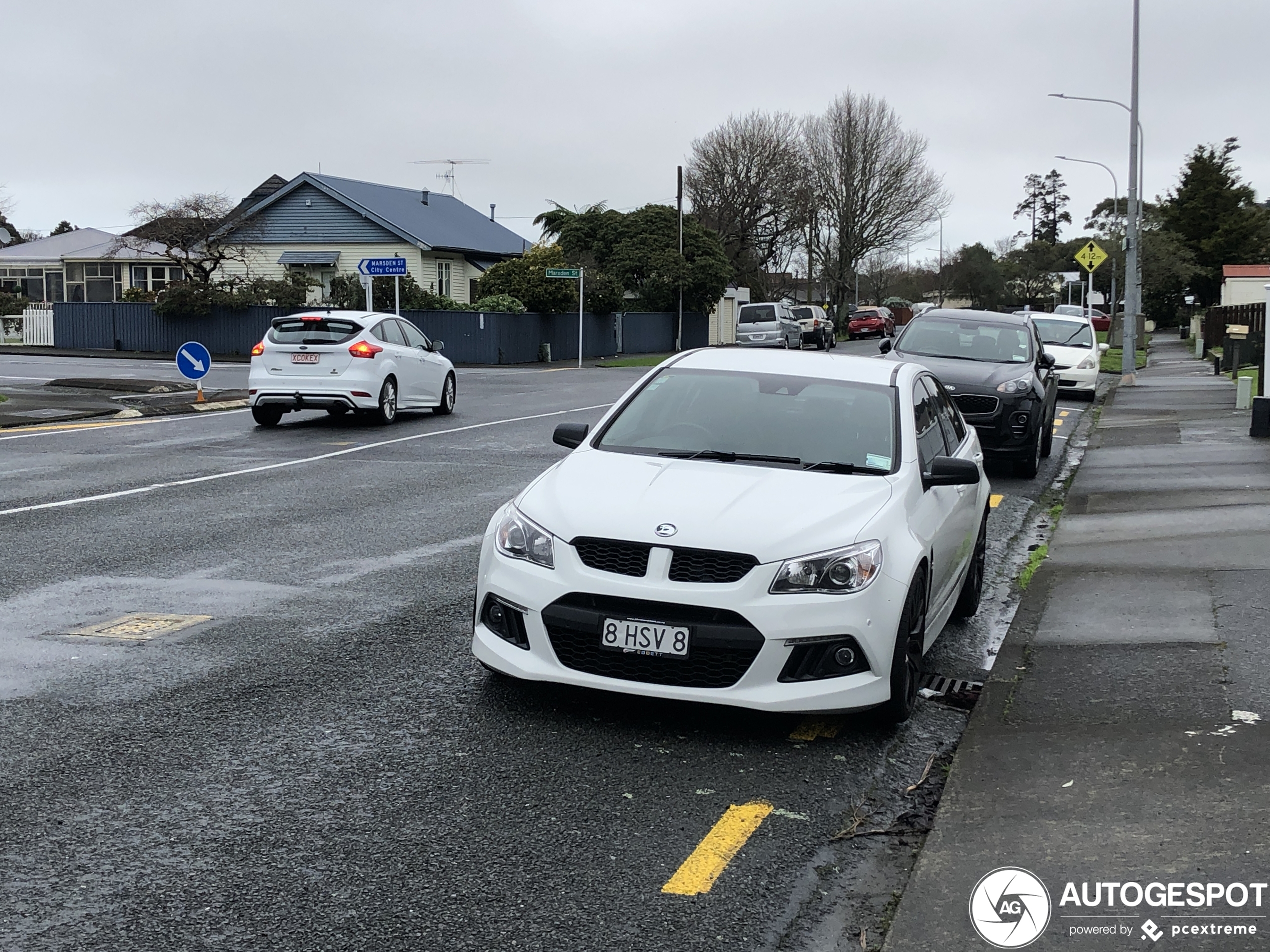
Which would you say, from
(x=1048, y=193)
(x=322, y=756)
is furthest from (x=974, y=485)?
(x=1048, y=193)

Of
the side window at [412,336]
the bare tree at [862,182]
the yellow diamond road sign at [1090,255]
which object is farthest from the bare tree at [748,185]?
the side window at [412,336]

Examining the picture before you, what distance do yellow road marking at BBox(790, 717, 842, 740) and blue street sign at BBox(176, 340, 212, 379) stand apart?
18.7m

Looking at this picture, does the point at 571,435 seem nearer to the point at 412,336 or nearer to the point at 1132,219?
the point at 412,336

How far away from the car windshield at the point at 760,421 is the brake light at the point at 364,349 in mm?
12488

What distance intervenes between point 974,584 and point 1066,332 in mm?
21149

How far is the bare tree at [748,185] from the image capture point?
70438mm

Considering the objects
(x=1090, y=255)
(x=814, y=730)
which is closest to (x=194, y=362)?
(x=814, y=730)

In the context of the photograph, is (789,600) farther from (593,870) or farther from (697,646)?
(593,870)

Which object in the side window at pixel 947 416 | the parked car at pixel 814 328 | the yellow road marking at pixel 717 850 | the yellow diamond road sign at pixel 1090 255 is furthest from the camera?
the parked car at pixel 814 328

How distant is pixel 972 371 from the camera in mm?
15094

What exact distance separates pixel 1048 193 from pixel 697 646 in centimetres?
14871

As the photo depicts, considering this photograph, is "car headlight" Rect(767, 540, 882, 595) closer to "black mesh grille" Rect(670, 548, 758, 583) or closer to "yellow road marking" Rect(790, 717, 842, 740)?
"black mesh grille" Rect(670, 548, 758, 583)

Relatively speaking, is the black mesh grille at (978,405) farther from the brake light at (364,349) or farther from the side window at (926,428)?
the brake light at (364,349)

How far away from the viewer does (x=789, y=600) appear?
5.26m
